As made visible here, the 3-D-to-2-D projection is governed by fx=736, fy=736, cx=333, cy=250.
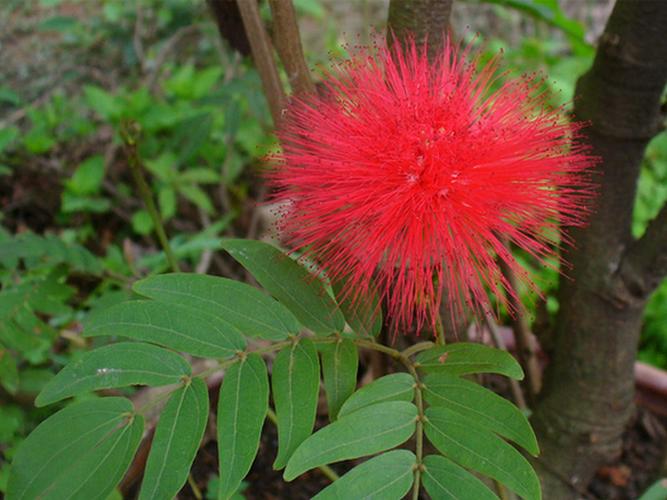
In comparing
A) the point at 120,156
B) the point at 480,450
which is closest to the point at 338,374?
the point at 480,450

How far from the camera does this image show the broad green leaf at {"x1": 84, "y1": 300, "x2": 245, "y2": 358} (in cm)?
69

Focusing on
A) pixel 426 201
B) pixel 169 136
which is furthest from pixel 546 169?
pixel 169 136

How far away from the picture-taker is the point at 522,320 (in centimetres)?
120

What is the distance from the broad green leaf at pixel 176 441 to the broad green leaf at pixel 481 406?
0.73 ft

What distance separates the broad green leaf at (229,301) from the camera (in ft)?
2.35

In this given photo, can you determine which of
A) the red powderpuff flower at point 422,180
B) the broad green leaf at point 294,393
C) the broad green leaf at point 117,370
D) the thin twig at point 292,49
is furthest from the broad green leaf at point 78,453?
the thin twig at point 292,49

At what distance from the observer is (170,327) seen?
700mm

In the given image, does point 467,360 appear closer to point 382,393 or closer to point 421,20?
point 382,393

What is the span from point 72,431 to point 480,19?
298cm

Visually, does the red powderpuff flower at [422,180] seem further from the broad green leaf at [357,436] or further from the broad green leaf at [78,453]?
the broad green leaf at [78,453]

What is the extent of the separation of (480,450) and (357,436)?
0.37 feet

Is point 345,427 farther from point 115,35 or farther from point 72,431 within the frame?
point 115,35

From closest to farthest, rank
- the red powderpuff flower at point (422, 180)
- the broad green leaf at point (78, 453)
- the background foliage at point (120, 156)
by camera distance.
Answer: the broad green leaf at point (78, 453) → the red powderpuff flower at point (422, 180) → the background foliage at point (120, 156)

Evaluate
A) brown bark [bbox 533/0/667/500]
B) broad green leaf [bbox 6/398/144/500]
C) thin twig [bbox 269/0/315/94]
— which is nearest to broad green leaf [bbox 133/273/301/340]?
broad green leaf [bbox 6/398/144/500]
